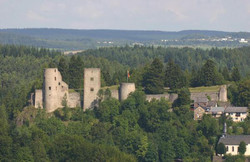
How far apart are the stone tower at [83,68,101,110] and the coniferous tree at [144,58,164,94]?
20.7 ft

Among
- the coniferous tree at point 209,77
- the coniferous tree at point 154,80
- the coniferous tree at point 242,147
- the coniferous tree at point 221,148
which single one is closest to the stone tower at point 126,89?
the coniferous tree at point 154,80

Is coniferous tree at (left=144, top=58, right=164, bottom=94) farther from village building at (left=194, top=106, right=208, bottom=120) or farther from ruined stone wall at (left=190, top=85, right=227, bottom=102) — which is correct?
village building at (left=194, top=106, right=208, bottom=120)

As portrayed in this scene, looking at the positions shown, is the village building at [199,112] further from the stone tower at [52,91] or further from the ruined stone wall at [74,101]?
the stone tower at [52,91]

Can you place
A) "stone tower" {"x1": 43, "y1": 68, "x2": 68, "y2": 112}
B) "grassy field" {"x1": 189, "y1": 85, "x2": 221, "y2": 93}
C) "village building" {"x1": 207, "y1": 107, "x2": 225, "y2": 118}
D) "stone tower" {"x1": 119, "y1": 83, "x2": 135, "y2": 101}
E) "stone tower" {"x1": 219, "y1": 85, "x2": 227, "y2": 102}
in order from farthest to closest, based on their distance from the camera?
"grassy field" {"x1": 189, "y1": 85, "x2": 221, "y2": 93}
"stone tower" {"x1": 219, "y1": 85, "x2": 227, "y2": 102}
"stone tower" {"x1": 119, "y1": 83, "x2": 135, "y2": 101}
"stone tower" {"x1": 43, "y1": 68, "x2": 68, "y2": 112}
"village building" {"x1": 207, "y1": 107, "x2": 225, "y2": 118}

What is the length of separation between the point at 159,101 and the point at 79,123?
898cm

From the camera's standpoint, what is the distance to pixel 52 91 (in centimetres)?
8012

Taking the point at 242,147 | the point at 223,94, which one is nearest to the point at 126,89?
the point at 223,94

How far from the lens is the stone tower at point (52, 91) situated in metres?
80.1

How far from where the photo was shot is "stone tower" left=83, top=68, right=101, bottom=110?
80.5 m

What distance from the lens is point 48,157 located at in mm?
71062

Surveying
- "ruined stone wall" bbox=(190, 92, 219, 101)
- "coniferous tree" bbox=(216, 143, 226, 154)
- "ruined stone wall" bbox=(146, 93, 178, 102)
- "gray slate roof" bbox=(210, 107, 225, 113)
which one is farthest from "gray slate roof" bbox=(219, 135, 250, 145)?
"ruined stone wall" bbox=(146, 93, 178, 102)

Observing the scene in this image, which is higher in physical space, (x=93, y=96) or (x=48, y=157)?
(x=93, y=96)

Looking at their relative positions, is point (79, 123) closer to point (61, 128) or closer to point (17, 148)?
point (61, 128)

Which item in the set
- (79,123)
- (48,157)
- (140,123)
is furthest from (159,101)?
(48,157)
